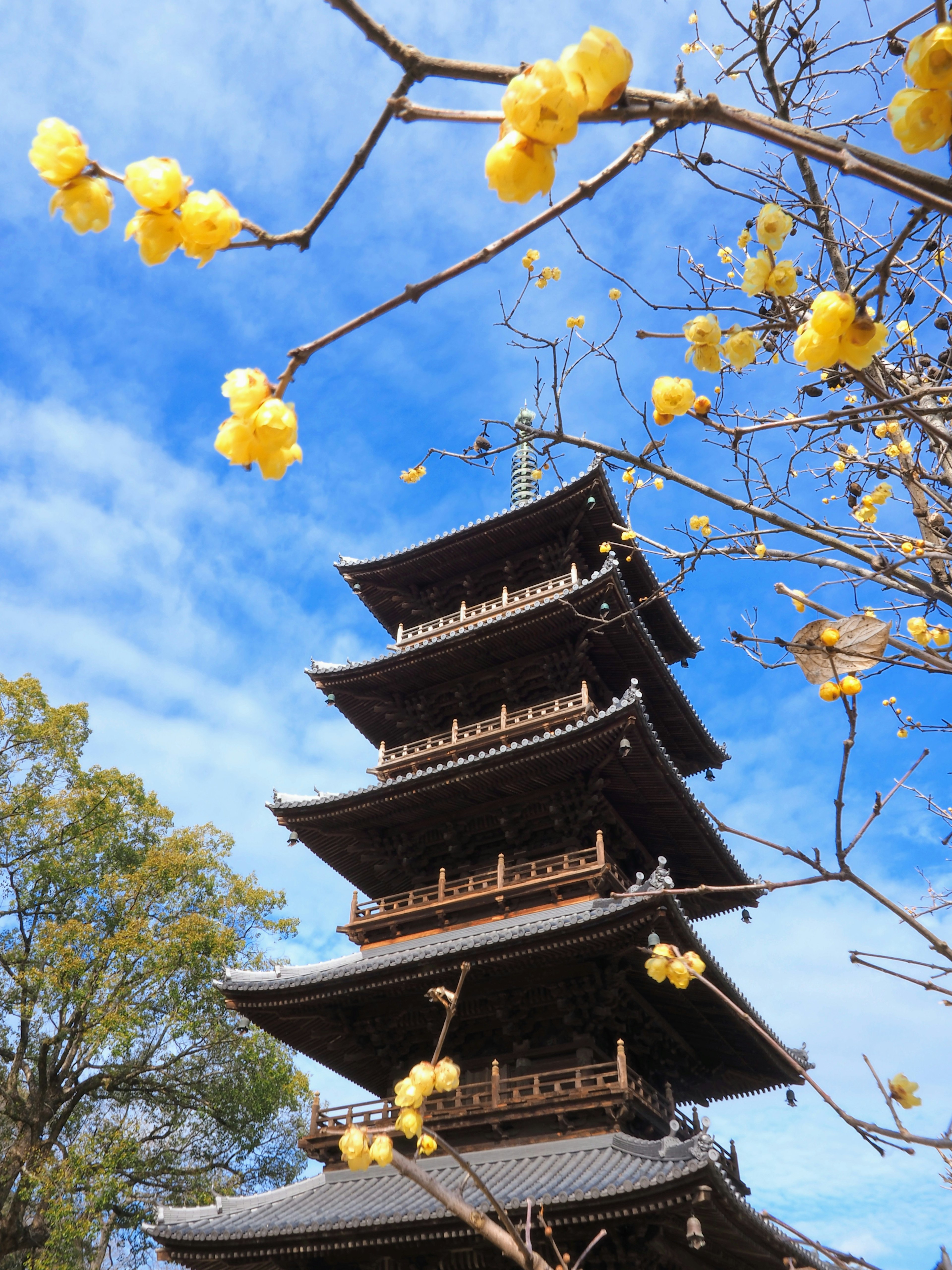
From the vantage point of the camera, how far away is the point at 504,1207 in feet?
25.6

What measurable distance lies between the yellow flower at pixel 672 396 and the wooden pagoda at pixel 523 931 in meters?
4.39

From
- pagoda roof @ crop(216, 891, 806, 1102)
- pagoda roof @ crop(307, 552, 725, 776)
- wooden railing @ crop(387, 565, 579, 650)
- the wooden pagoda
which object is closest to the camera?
the wooden pagoda

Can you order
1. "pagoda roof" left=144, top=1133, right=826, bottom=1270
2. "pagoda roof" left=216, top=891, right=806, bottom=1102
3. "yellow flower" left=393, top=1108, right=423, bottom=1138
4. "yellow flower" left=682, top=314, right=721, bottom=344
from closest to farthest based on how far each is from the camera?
1. "yellow flower" left=682, top=314, right=721, bottom=344
2. "yellow flower" left=393, top=1108, right=423, bottom=1138
3. "pagoda roof" left=144, top=1133, right=826, bottom=1270
4. "pagoda roof" left=216, top=891, right=806, bottom=1102

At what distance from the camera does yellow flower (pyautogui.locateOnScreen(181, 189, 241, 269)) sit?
1545 millimetres

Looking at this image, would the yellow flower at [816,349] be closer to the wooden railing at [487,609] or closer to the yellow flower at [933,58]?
the yellow flower at [933,58]

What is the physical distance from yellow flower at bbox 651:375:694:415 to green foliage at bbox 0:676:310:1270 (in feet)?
61.8

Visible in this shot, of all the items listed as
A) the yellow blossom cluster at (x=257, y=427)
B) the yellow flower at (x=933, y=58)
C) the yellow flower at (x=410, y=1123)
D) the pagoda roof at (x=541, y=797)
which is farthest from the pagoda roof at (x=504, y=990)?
the yellow flower at (x=933, y=58)

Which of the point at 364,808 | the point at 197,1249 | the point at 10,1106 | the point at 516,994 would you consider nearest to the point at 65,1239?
the point at 10,1106

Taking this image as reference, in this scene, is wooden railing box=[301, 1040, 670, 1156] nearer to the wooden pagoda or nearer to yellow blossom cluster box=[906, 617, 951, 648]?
the wooden pagoda

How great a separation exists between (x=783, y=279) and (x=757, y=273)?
9 cm

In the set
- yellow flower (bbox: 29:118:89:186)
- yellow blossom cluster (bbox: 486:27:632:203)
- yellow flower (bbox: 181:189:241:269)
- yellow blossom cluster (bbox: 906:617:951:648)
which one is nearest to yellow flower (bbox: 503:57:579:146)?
yellow blossom cluster (bbox: 486:27:632:203)

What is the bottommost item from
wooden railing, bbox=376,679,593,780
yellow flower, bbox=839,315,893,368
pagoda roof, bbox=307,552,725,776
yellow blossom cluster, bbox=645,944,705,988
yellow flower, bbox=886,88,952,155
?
yellow blossom cluster, bbox=645,944,705,988

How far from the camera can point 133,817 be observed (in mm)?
21438

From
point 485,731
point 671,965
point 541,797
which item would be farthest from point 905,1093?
point 485,731
